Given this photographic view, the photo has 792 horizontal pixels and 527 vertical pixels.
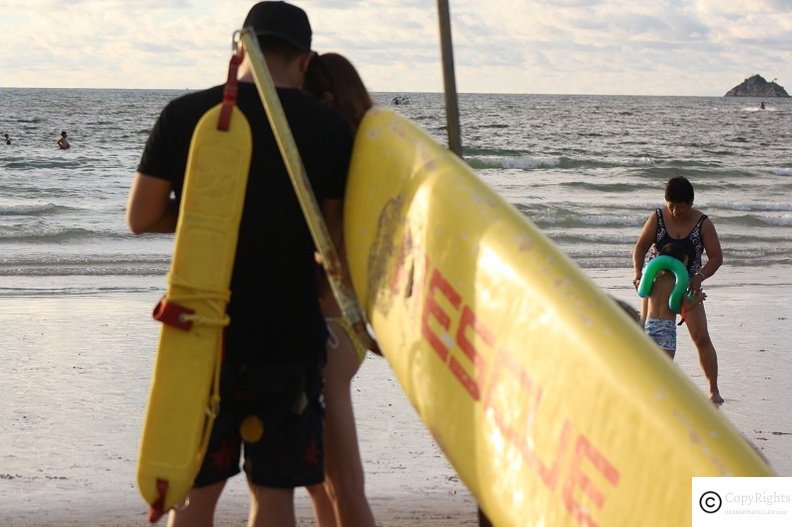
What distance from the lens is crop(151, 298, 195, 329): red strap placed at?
283cm

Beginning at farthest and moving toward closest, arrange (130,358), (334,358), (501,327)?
1. (130,358)
2. (334,358)
3. (501,327)

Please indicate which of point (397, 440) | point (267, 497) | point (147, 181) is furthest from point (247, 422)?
A: point (397, 440)

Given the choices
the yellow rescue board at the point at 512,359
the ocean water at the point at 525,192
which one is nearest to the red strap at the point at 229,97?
the yellow rescue board at the point at 512,359

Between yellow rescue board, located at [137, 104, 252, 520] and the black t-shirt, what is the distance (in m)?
0.05

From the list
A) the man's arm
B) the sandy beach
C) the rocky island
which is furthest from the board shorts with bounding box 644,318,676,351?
the rocky island

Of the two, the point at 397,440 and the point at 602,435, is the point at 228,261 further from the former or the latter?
the point at 397,440

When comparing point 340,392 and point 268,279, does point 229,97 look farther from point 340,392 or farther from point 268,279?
point 340,392

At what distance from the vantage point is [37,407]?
20.6 ft

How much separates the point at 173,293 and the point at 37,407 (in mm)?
3776

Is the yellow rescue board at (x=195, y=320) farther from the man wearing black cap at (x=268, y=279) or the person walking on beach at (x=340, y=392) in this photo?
the person walking on beach at (x=340, y=392)

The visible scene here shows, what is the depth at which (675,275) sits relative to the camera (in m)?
6.59

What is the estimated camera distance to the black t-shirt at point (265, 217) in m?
2.85

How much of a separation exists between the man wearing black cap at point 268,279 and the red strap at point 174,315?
0.12 metres

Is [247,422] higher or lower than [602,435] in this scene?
lower
